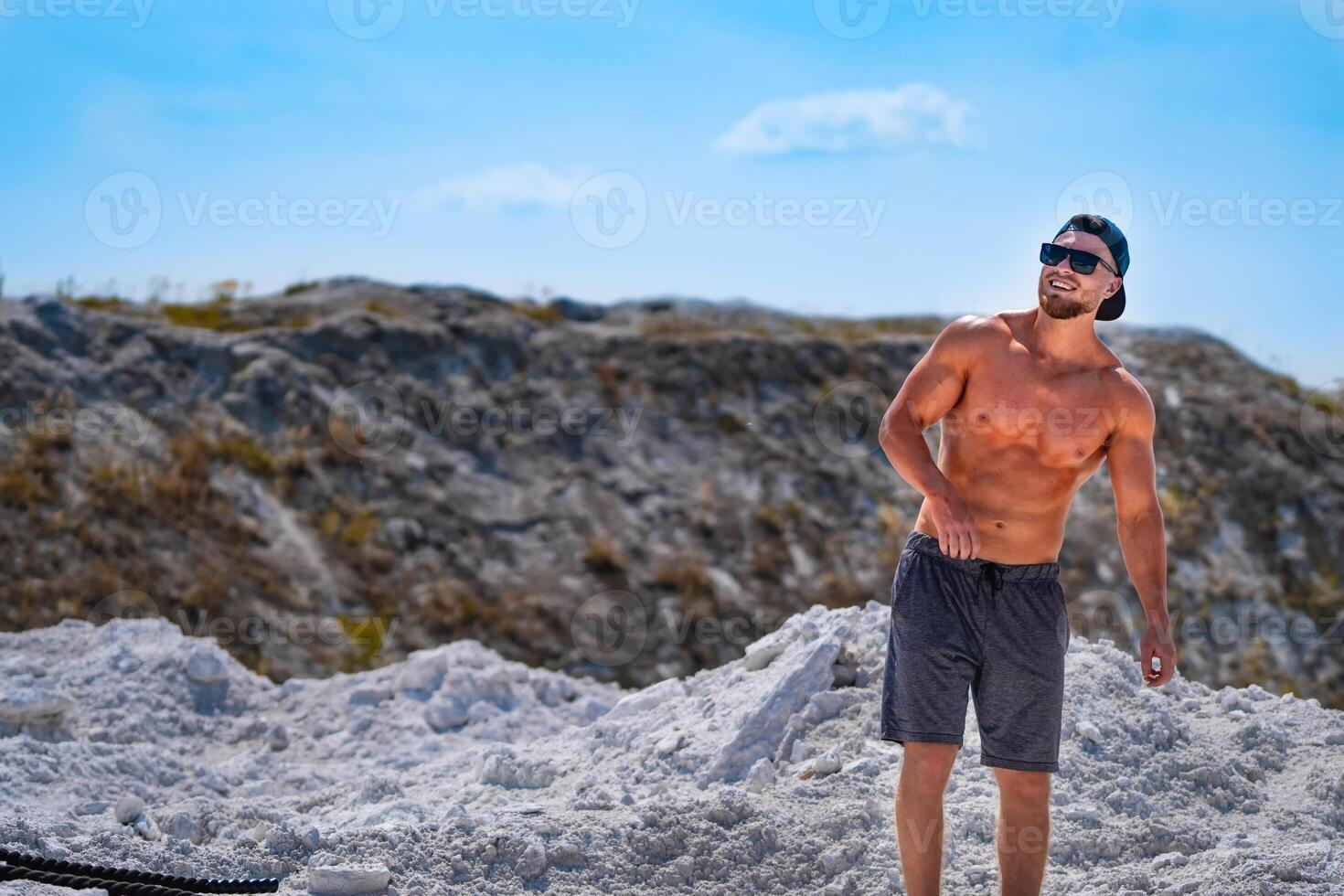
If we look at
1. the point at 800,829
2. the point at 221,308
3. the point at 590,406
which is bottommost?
the point at 800,829

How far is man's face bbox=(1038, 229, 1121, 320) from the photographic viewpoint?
3.66 metres

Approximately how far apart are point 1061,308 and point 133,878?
365 cm

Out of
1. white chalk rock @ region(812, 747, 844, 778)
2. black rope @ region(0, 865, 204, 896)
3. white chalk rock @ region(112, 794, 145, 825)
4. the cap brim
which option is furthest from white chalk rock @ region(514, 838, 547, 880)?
the cap brim

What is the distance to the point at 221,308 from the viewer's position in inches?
650

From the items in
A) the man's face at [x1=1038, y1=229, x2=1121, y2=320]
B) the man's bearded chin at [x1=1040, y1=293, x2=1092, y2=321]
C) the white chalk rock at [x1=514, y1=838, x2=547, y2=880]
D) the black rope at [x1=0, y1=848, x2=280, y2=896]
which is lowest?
the black rope at [x1=0, y1=848, x2=280, y2=896]

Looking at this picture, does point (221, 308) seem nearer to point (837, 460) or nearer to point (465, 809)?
point (837, 460)

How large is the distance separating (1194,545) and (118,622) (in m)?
12.3

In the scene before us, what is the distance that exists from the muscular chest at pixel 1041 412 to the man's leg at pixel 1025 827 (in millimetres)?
972

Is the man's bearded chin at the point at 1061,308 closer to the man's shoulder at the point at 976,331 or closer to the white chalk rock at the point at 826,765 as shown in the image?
the man's shoulder at the point at 976,331

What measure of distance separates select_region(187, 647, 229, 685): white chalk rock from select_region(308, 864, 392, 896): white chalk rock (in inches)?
156

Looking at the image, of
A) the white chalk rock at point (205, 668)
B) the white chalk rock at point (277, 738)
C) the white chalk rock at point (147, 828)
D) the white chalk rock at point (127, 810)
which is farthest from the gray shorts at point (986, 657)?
the white chalk rock at point (205, 668)

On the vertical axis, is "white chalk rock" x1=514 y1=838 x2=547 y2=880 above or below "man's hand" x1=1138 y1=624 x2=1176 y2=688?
below

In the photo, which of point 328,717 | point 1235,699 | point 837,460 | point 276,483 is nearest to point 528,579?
point 276,483

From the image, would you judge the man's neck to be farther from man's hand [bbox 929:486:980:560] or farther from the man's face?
man's hand [bbox 929:486:980:560]
